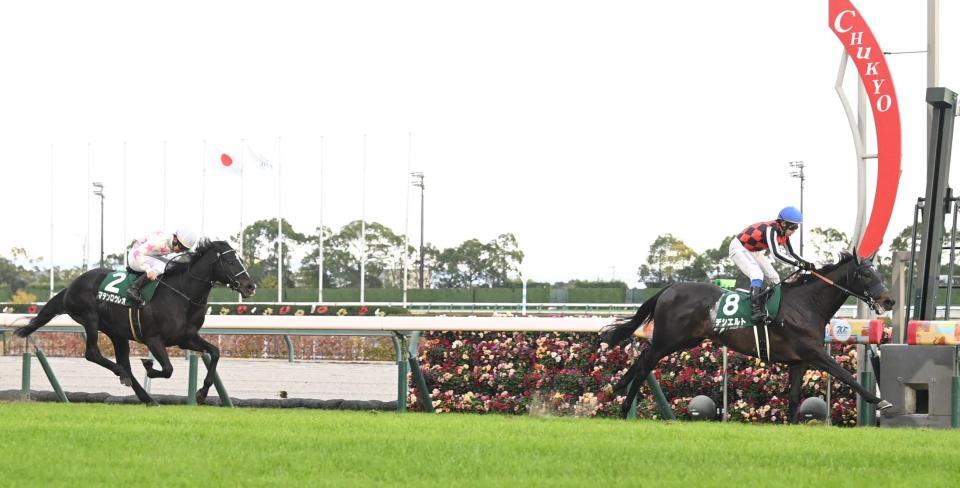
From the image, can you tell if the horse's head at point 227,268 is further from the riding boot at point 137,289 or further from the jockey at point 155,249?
the riding boot at point 137,289

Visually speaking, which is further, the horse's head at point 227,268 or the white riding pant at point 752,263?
the horse's head at point 227,268

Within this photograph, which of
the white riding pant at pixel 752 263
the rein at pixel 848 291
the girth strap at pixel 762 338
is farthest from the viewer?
the white riding pant at pixel 752 263

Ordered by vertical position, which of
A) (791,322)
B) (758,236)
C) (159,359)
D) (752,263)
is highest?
(758,236)

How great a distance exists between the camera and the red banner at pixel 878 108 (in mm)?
8383

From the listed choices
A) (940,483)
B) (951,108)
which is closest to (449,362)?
(951,108)

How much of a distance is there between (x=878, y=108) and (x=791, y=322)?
72.6 inches

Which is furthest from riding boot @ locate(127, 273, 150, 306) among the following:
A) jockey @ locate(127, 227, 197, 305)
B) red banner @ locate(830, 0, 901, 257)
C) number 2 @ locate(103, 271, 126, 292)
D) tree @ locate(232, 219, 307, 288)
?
tree @ locate(232, 219, 307, 288)

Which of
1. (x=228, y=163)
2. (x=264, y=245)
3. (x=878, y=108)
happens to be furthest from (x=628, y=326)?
(x=264, y=245)

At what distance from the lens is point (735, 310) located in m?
7.54

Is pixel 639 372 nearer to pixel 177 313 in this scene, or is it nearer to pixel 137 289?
pixel 177 313

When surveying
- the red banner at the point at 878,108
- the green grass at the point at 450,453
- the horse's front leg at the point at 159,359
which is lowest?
the green grass at the point at 450,453

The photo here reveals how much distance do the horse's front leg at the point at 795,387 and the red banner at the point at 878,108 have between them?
1.18 metres

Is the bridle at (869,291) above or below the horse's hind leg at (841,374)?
above

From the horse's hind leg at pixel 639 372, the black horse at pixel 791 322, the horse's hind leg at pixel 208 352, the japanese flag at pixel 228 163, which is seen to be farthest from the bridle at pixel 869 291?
the japanese flag at pixel 228 163
